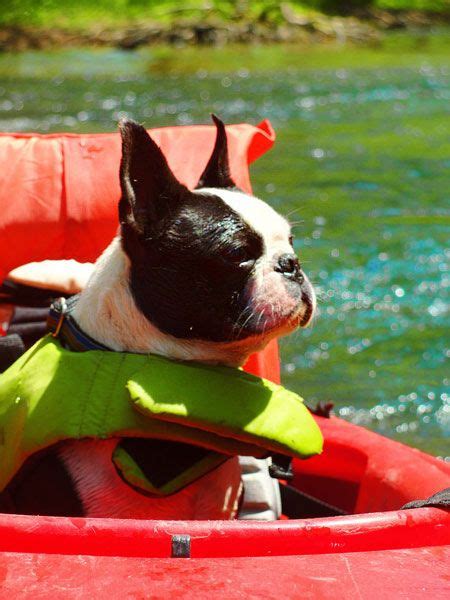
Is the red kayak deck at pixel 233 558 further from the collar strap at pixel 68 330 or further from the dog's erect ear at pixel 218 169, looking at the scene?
the dog's erect ear at pixel 218 169

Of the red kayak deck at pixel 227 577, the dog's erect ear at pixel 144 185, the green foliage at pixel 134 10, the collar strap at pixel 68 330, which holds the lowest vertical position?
the green foliage at pixel 134 10

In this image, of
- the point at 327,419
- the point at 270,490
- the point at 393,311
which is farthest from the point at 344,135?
the point at 270,490

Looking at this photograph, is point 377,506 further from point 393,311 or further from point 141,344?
point 393,311

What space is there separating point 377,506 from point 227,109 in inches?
314

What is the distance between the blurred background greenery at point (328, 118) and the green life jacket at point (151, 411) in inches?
84.1

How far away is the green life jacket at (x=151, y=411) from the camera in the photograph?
1.76 meters

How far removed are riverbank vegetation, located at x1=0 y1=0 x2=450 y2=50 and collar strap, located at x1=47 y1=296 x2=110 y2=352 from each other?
47.8ft

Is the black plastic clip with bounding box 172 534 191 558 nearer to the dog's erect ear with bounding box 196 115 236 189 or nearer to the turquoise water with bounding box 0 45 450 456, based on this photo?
the dog's erect ear with bounding box 196 115 236 189

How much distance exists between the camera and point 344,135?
9109 millimetres

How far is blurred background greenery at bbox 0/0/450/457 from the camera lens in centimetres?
464

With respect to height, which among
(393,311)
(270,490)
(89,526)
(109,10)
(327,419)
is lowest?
(109,10)

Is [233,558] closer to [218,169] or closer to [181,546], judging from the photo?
[181,546]

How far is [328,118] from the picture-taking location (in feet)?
32.0

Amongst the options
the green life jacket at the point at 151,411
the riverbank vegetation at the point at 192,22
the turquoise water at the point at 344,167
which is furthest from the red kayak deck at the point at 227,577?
the riverbank vegetation at the point at 192,22
